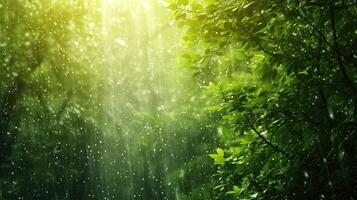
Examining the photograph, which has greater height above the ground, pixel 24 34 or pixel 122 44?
pixel 122 44

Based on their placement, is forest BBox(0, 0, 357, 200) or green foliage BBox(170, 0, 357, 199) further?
forest BBox(0, 0, 357, 200)

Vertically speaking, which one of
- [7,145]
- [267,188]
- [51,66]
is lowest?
[267,188]

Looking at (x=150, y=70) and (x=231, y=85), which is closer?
(x=231, y=85)

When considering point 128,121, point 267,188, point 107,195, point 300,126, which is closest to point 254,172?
point 267,188

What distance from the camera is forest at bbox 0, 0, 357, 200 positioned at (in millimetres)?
2848

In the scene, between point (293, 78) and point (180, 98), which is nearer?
point (293, 78)

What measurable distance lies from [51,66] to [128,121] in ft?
22.6

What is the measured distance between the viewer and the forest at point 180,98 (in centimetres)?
285

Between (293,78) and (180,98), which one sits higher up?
(180,98)

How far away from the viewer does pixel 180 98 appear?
15680 mm

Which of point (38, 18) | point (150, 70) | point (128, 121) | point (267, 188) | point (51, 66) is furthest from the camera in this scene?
point (128, 121)

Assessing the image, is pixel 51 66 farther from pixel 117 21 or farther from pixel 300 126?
pixel 300 126

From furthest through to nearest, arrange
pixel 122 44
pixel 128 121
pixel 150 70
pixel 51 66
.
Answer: pixel 128 121, pixel 150 70, pixel 122 44, pixel 51 66

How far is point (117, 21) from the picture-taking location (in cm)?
1290
